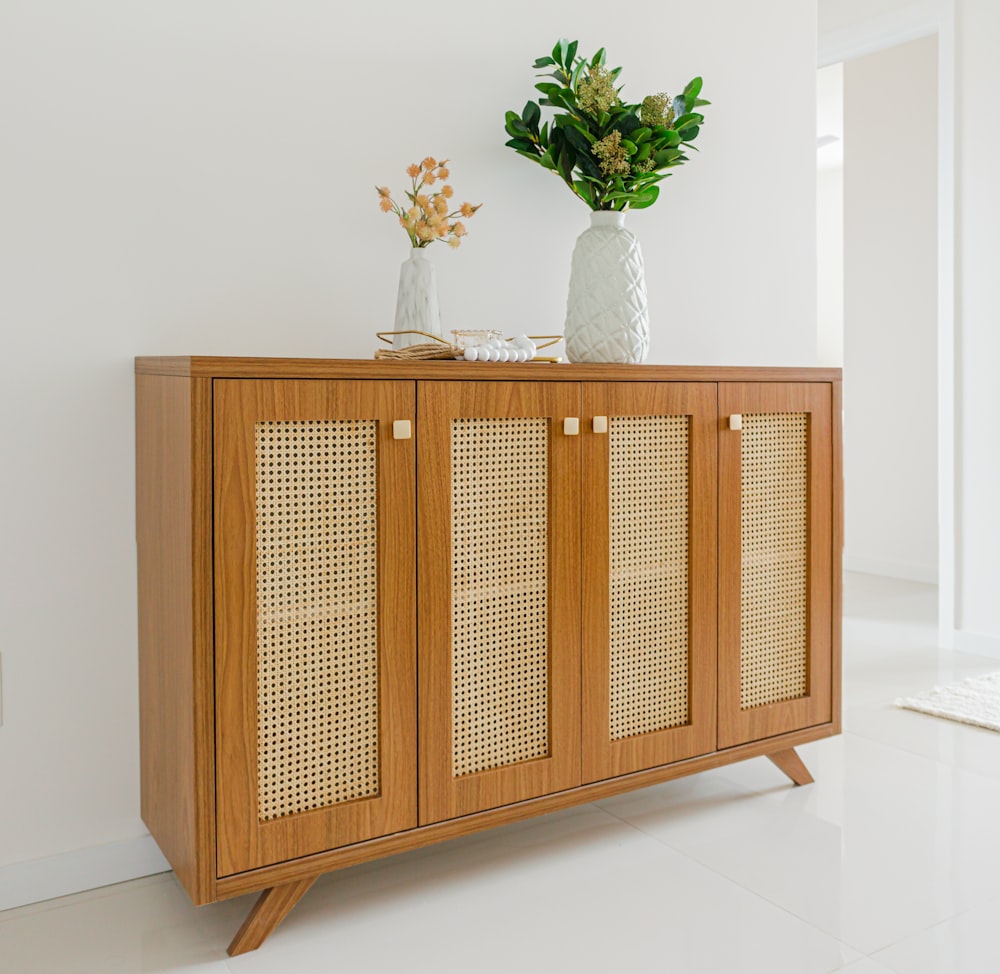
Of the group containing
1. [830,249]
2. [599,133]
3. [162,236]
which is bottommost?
[162,236]

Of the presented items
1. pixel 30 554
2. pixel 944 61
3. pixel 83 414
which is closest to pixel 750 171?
pixel 944 61

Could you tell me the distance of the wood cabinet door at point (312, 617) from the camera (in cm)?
156

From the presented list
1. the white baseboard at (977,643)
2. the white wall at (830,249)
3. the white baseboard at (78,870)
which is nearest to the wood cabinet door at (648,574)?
the white baseboard at (78,870)

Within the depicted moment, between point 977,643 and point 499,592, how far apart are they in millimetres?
2364

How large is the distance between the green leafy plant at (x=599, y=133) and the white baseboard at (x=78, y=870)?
1.58m

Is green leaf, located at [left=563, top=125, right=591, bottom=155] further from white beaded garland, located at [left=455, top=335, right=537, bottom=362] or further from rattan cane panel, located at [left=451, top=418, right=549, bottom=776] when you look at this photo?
rattan cane panel, located at [left=451, top=418, right=549, bottom=776]

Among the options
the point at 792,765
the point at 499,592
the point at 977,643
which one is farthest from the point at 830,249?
the point at 499,592

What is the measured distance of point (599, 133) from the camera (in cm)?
213

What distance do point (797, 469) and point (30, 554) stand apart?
1.55m

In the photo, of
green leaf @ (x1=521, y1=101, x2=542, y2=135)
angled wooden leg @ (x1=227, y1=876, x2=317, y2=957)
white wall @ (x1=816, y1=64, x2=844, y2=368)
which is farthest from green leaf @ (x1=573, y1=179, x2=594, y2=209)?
white wall @ (x1=816, y1=64, x2=844, y2=368)

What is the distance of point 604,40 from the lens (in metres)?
2.43

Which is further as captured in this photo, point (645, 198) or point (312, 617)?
point (645, 198)

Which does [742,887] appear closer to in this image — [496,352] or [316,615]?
[316,615]

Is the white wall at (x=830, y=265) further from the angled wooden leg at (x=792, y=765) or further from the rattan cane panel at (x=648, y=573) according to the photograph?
the rattan cane panel at (x=648, y=573)
